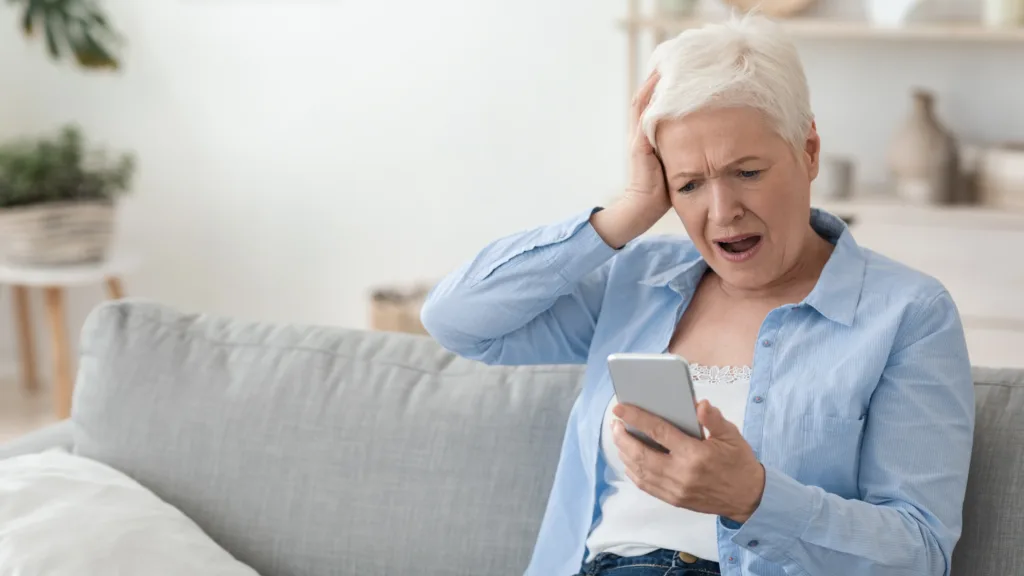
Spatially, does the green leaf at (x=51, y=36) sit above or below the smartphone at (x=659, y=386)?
above

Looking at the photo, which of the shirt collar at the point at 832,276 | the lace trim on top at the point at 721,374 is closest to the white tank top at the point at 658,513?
the lace trim on top at the point at 721,374

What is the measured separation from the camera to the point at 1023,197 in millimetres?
2922

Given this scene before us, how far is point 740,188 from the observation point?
143 centimetres

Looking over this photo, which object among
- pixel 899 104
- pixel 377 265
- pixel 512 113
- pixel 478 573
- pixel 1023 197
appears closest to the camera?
pixel 478 573

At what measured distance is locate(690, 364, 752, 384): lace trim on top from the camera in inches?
56.4

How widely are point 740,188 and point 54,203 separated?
8.84ft

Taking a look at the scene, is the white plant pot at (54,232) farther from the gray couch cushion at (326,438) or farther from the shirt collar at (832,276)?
the shirt collar at (832,276)

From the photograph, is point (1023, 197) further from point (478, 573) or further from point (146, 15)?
point (146, 15)

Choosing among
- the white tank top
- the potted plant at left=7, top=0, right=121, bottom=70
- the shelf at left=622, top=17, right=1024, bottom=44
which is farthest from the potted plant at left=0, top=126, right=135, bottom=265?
the white tank top

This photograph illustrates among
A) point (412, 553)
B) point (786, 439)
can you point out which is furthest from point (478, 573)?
point (786, 439)

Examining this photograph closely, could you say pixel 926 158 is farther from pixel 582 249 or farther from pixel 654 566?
pixel 654 566

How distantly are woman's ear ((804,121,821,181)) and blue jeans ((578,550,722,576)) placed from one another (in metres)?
0.48

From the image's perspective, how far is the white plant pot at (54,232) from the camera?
3.51 metres

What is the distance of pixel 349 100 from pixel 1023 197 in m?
1.98
